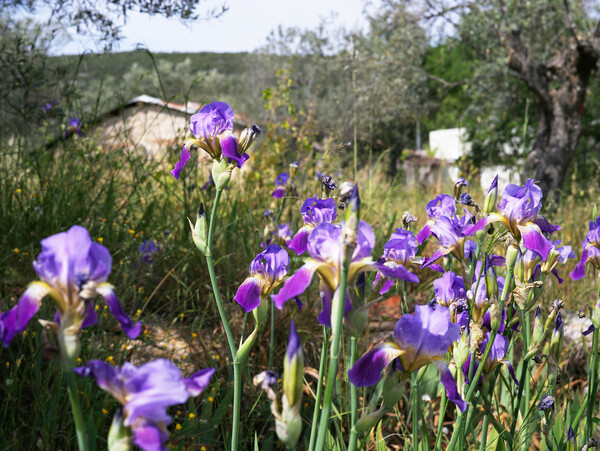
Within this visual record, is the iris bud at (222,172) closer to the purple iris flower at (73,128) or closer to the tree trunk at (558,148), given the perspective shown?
the purple iris flower at (73,128)

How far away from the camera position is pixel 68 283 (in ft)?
2.25

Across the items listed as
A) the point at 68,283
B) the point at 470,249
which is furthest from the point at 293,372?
the point at 470,249

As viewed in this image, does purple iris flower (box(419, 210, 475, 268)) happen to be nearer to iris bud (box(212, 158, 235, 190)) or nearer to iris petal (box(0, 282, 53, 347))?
iris bud (box(212, 158, 235, 190))

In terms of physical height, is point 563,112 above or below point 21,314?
above

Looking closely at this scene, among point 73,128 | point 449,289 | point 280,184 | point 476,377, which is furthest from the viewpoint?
point 73,128

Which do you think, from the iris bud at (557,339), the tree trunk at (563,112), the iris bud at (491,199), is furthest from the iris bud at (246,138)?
the tree trunk at (563,112)

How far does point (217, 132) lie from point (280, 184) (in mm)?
1653

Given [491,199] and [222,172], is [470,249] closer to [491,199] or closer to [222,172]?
[491,199]

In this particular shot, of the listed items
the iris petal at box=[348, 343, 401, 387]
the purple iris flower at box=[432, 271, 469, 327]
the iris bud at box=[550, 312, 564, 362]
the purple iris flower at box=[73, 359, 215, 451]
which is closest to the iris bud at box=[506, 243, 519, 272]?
the purple iris flower at box=[432, 271, 469, 327]

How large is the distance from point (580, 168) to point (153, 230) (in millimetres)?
12970

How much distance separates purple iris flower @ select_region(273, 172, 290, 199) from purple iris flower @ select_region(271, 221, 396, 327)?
1914 mm

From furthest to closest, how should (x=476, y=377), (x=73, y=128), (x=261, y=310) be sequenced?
(x=73, y=128)
(x=261, y=310)
(x=476, y=377)

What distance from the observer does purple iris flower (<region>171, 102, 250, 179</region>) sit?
127cm

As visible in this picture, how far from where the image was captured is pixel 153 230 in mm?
3061
